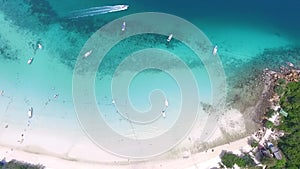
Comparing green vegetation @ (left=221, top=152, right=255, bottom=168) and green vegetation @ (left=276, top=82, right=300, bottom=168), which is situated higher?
green vegetation @ (left=276, top=82, right=300, bottom=168)

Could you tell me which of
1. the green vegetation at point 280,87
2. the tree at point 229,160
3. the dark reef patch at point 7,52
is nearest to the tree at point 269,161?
the tree at point 229,160

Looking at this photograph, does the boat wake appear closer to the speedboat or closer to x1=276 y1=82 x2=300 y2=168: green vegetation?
the speedboat

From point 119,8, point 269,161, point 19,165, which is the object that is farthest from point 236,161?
point 119,8

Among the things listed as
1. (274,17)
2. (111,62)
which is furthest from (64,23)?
(274,17)

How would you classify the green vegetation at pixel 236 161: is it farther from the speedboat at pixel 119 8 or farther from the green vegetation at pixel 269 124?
the speedboat at pixel 119 8

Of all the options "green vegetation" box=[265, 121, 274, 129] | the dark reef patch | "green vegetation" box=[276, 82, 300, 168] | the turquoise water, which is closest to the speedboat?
the turquoise water

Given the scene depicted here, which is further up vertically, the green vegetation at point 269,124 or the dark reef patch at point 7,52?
the dark reef patch at point 7,52

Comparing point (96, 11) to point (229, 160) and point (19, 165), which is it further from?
point (229, 160)
